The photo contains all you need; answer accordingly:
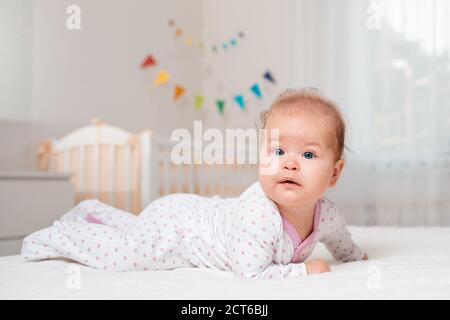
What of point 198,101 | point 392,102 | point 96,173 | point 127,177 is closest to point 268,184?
point 127,177

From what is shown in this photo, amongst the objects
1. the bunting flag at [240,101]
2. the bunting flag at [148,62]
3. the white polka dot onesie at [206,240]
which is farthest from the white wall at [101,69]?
the white polka dot onesie at [206,240]

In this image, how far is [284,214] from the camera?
93cm

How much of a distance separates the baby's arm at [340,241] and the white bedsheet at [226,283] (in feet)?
0.12

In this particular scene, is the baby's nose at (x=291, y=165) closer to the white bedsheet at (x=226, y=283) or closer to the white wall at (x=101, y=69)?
the white bedsheet at (x=226, y=283)

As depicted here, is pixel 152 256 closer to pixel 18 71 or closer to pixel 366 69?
pixel 18 71

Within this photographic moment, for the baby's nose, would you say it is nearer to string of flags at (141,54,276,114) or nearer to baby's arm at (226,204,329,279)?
baby's arm at (226,204,329,279)

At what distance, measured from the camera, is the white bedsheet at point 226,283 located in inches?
26.0

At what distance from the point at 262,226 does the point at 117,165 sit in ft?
4.59

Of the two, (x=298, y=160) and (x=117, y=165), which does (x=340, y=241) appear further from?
(x=117, y=165)

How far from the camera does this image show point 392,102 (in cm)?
259

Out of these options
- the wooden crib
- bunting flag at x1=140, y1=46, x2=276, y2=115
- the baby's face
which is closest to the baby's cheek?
the baby's face

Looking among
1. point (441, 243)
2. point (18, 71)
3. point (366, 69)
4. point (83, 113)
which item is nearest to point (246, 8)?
point (366, 69)

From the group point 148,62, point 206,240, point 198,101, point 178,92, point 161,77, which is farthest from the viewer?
point 198,101

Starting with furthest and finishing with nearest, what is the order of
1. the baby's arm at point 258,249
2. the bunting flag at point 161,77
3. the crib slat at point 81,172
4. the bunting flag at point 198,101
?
1. the bunting flag at point 198,101
2. the bunting flag at point 161,77
3. the crib slat at point 81,172
4. the baby's arm at point 258,249
